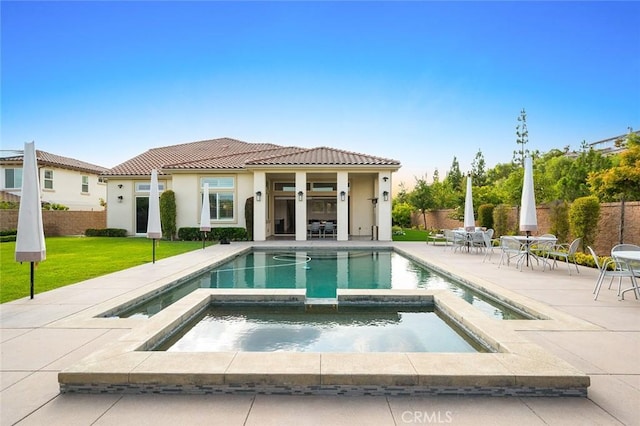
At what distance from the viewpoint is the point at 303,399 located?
3.13 metres

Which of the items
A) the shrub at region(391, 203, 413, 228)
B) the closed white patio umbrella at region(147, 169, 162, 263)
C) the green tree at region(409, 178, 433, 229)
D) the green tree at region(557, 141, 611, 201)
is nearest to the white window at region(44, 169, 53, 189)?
the closed white patio umbrella at region(147, 169, 162, 263)

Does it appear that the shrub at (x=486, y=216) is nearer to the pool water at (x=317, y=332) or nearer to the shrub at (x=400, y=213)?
the shrub at (x=400, y=213)

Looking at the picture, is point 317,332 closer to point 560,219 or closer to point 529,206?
point 529,206

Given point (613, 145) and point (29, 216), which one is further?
point (613, 145)

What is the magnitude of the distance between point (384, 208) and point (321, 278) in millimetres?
11476

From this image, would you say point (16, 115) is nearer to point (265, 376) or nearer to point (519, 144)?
point (265, 376)

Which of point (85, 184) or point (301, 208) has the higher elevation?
point (85, 184)

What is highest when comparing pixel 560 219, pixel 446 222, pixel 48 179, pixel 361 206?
pixel 48 179

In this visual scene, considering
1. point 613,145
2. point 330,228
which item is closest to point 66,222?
point 330,228

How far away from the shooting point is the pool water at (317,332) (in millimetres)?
4723

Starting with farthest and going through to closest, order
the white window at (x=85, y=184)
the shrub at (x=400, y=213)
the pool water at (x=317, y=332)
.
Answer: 1. the shrub at (x=400, y=213)
2. the white window at (x=85, y=184)
3. the pool water at (x=317, y=332)

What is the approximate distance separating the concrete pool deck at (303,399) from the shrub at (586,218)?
7629 millimetres

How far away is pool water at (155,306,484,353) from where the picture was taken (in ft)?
15.5

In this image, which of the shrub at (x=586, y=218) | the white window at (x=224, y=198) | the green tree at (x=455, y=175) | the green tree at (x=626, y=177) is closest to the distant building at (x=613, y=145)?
the green tree at (x=626, y=177)
